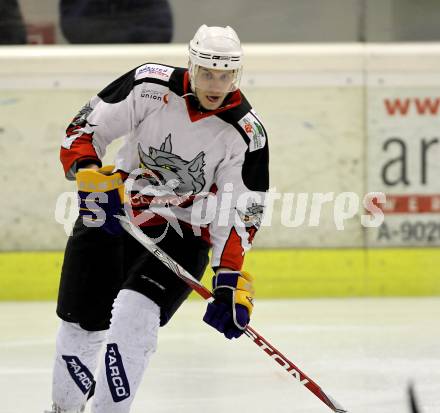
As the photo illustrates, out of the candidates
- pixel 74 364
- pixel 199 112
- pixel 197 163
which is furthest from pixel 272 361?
pixel 199 112

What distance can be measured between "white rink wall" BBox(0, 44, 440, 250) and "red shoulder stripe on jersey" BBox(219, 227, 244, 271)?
7.73 feet

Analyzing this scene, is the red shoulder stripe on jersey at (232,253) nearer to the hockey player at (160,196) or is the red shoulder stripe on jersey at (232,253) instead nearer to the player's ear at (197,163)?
the hockey player at (160,196)

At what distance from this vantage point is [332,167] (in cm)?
541

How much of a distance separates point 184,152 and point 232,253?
0.98ft

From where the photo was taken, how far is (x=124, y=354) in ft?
9.28

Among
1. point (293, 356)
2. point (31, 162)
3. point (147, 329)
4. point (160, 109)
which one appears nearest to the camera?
point (147, 329)

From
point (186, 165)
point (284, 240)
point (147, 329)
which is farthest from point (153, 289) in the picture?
point (284, 240)

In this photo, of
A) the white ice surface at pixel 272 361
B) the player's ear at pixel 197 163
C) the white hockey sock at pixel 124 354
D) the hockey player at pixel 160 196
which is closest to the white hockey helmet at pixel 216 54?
the hockey player at pixel 160 196

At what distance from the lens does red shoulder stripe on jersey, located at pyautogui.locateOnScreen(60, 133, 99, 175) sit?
3.04 meters

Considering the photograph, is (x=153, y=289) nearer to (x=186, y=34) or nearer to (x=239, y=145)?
(x=239, y=145)

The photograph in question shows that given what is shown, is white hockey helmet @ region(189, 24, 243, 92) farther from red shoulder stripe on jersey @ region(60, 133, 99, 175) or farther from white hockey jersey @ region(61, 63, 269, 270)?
red shoulder stripe on jersey @ region(60, 133, 99, 175)

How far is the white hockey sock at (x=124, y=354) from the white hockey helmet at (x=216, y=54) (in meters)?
0.60

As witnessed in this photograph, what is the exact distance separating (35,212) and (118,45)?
884 millimetres

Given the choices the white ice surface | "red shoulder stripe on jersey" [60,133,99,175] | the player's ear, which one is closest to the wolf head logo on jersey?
the player's ear
